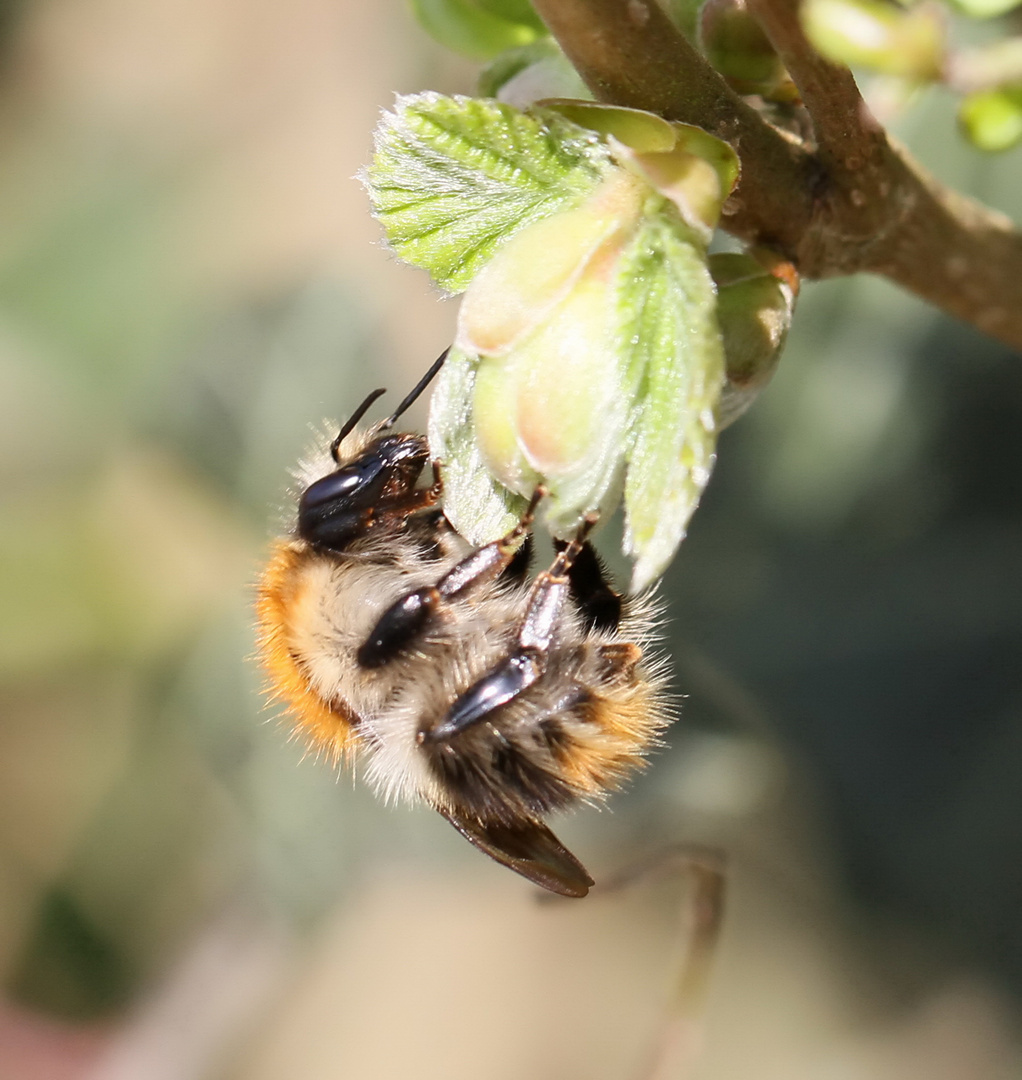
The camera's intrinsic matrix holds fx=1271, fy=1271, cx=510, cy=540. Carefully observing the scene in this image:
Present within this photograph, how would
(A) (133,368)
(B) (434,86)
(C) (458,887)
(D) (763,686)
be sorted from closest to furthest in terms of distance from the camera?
(D) (763,686), (B) (434,86), (A) (133,368), (C) (458,887)

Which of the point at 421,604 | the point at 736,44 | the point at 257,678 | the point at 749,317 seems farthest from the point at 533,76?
the point at 257,678

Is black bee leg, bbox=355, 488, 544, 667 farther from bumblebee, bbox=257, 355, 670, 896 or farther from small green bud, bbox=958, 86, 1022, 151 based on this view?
small green bud, bbox=958, 86, 1022, 151

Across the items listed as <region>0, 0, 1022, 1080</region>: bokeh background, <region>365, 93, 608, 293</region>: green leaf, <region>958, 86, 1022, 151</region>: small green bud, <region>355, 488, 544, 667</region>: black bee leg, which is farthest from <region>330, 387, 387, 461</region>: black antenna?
<region>0, 0, 1022, 1080</region>: bokeh background

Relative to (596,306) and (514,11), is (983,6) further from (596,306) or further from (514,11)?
(596,306)

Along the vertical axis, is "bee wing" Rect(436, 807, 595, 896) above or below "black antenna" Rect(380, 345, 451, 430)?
below

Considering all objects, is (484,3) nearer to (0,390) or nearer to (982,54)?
(982,54)

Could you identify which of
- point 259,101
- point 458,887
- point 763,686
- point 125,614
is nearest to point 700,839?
point 763,686
